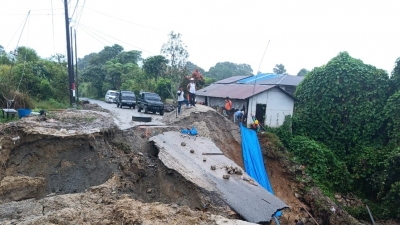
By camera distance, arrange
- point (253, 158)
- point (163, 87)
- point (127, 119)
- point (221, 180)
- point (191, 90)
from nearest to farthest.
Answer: point (221, 180)
point (253, 158)
point (127, 119)
point (191, 90)
point (163, 87)

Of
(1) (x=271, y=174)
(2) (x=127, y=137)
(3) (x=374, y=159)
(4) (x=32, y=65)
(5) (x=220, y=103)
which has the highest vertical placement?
(4) (x=32, y=65)

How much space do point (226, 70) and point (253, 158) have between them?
1597 inches

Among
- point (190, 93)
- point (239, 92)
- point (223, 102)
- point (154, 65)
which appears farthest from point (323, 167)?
point (154, 65)

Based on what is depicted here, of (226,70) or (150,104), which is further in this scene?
(226,70)

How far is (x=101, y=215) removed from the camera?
602 cm

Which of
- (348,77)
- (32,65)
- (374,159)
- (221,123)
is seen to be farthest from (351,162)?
(32,65)

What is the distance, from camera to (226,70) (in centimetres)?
5325

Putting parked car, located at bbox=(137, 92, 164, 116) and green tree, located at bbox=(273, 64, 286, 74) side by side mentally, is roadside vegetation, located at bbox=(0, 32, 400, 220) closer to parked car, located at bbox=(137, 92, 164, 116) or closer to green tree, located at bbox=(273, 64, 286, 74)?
parked car, located at bbox=(137, 92, 164, 116)

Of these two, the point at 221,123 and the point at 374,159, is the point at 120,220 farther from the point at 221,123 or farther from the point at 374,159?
the point at 374,159

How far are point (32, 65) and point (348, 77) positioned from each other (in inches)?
840

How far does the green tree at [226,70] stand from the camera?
5149cm

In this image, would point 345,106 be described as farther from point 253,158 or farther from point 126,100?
point 126,100

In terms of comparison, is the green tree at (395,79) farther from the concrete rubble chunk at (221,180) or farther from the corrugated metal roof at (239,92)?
the concrete rubble chunk at (221,180)

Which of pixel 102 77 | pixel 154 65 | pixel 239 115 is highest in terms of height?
pixel 154 65
